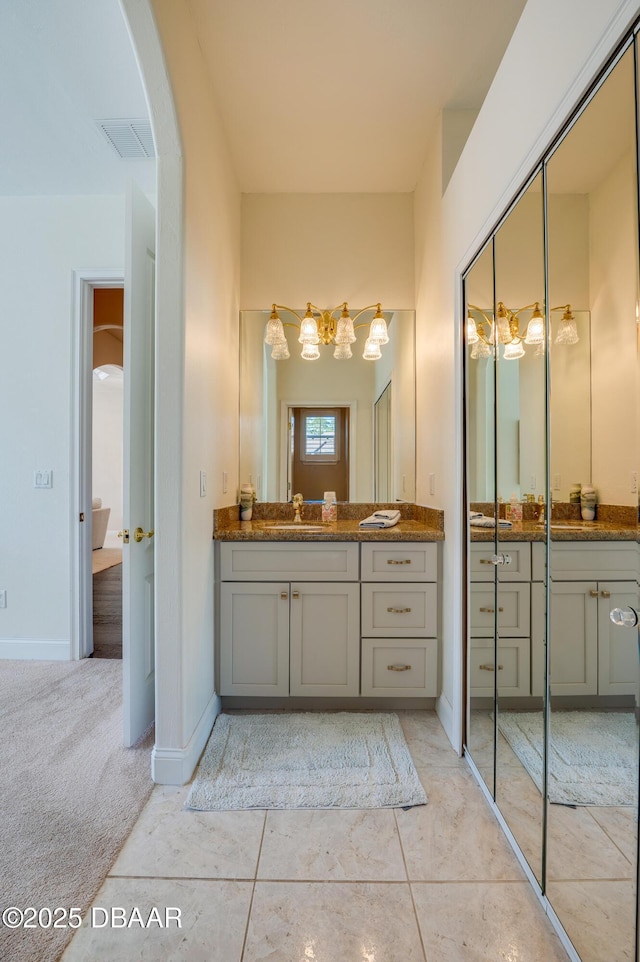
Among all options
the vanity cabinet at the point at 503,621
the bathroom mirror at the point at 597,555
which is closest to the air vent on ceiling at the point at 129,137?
the bathroom mirror at the point at 597,555

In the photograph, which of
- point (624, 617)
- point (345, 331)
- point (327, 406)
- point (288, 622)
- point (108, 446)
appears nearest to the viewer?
point (624, 617)

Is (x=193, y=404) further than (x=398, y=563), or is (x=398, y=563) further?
(x=398, y=563)

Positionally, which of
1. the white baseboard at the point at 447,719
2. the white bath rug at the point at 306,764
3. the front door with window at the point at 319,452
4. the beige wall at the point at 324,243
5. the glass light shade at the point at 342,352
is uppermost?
the beige wall at the point at 324,243

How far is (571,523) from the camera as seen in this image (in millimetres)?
1092

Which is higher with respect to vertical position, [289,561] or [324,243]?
[324,243]

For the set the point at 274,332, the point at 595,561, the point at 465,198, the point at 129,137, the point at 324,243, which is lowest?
the point at 595,561

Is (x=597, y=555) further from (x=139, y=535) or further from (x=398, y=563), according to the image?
(x=139, y=535)

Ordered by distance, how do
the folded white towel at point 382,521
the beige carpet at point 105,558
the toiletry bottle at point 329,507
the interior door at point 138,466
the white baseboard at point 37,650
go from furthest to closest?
the beige carpet at point 105,558 < the white baseboard at point 37,650 < the toiletry bottle at point 329,507 < the folded white towel at point 382,521 < the interior door at point 138,466

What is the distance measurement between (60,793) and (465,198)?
267cm

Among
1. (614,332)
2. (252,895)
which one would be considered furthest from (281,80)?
(252,895)

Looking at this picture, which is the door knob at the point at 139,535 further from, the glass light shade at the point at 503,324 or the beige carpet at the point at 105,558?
the beige carpet at the point at 105,558

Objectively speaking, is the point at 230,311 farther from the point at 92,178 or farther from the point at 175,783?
the point at 175,783

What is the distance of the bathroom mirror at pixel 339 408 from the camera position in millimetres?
→ 2760

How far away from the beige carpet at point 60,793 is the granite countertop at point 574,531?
60.3 inches
